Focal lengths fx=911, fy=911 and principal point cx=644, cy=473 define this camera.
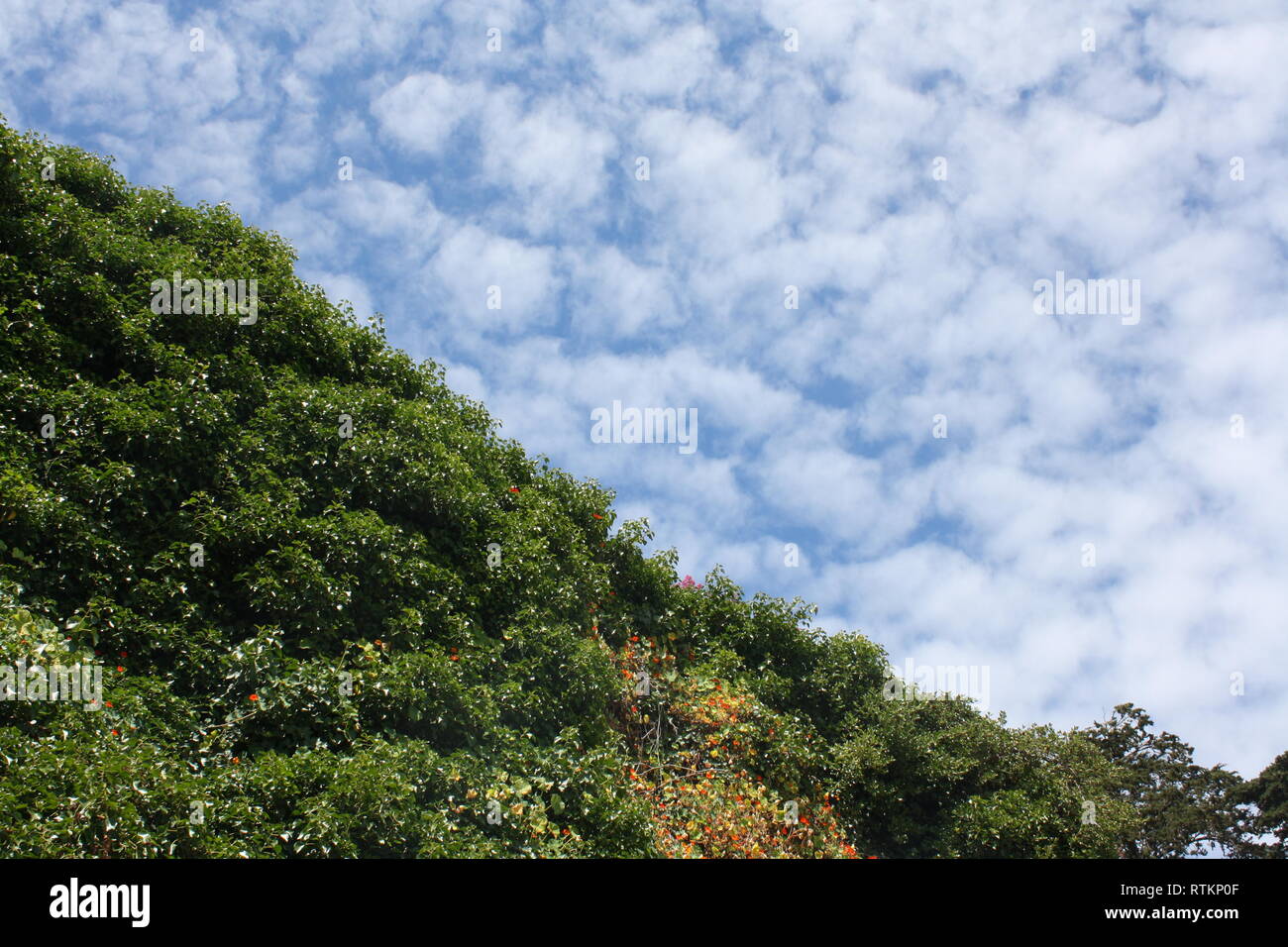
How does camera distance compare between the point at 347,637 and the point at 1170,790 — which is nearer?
the point at 347,637

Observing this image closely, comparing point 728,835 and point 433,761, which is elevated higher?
point 433,761

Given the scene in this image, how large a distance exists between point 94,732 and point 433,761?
3447 mm

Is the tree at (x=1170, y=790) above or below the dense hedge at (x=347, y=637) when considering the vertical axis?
below

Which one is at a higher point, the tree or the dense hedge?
the dense hedge

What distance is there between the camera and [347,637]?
1143 centimetres

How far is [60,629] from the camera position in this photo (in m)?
9.79

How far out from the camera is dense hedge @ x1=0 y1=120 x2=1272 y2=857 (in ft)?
30.4

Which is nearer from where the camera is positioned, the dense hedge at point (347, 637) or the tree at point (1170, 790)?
the dense hedge at point (347, 637)

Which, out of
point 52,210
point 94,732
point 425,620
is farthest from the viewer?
point 52,210

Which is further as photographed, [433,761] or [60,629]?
[433,761]

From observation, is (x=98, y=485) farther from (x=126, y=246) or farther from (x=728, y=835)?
(x=728, y=835)

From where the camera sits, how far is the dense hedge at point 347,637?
9.26 metres

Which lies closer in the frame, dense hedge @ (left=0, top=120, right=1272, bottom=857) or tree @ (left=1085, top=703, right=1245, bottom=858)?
dense hedge @ (left=0, top=120, right=1272, bottom=857)
